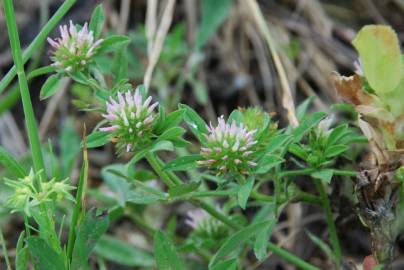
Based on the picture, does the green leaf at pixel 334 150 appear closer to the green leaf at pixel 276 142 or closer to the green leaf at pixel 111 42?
the green leaf at pixel 276 142

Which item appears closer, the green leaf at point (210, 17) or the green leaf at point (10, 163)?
the green leaf at point (10, 163)

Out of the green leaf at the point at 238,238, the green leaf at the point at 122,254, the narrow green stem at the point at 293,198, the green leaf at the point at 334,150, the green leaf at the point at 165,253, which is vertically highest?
the green leaf at the point at 334,150

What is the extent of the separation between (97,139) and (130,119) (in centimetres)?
10

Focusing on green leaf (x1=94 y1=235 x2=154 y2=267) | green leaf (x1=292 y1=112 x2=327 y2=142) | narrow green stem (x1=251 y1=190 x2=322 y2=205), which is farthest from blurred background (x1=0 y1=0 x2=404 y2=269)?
green leaf (x1=292 y1=112 x2=327 y2=142)

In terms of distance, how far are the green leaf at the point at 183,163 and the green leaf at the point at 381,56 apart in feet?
1.15

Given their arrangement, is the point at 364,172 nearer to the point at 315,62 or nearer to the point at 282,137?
the point at 282,137

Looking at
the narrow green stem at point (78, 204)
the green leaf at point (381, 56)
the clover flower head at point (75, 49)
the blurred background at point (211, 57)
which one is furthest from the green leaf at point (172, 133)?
the blurred background at point (211, 57)

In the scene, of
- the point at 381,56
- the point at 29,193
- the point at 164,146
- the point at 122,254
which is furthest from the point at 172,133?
the point at 122,254

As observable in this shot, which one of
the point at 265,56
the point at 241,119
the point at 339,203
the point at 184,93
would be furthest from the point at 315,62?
the point at 241,119

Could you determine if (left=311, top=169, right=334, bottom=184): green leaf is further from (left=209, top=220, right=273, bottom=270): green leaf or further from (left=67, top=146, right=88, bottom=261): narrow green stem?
(left=67, top=146, right=88, bottom=261): narrow green stem

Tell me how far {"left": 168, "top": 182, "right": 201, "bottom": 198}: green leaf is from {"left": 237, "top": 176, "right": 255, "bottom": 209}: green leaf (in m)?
0.09

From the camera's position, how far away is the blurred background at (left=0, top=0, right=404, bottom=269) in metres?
2.43

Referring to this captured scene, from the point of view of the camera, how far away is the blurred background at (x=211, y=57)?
7.98 feet

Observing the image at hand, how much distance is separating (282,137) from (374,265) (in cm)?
30
